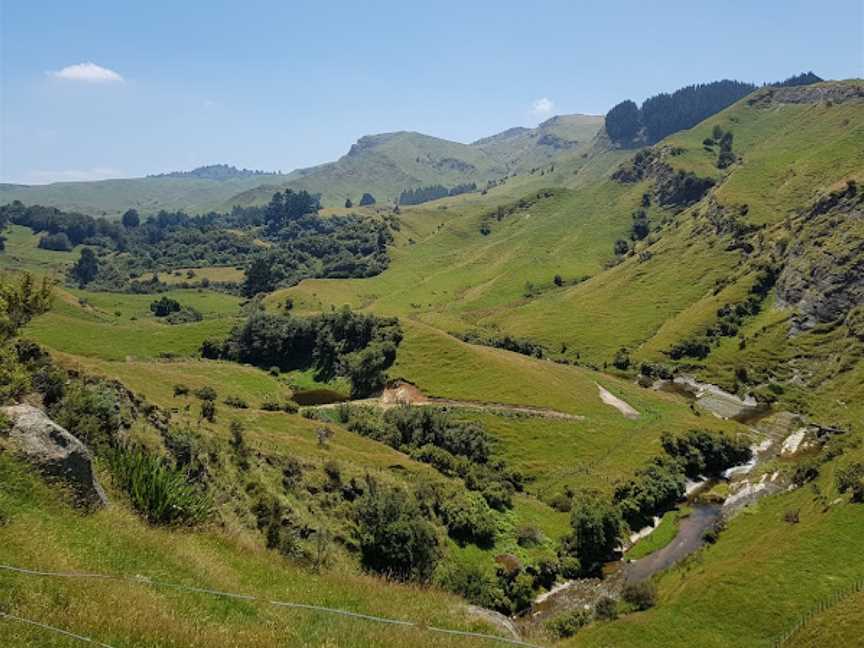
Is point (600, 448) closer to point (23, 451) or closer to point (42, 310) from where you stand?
point (42, 310)

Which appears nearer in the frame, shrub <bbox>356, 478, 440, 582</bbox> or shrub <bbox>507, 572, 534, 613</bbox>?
shrub <bbox>356, 478, 440, 582</bbox>

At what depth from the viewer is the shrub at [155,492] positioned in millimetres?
23453

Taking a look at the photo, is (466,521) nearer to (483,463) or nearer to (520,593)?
(520,593)

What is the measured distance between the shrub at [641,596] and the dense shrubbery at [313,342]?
260 ft

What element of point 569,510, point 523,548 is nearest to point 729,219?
point 569,510

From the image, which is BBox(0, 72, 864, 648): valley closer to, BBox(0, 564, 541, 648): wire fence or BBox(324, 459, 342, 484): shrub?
BBox(0, 564, 541, 648): wire fence

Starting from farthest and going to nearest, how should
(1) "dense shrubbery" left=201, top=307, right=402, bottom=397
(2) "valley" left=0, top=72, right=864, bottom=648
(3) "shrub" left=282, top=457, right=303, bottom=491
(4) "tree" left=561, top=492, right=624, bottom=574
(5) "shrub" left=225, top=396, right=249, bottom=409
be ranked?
(1) "dense shrubbery" left=201, top=307, right=402, bottom=397, (5) "shrub" left=225, top=396, right=249, bottom=409, (4) "tree" left=561, top=492, right=624, bottom=574, (3) "shrub" left=282, top=457, right=303, bottom=491, (2) "valley" left=0, top=72, right=864, bottom=648

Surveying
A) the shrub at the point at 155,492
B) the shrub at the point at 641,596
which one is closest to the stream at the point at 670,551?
the shrub at the point at 641,596

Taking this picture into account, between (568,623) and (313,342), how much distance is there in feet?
338

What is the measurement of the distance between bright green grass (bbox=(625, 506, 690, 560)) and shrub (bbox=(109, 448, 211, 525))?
54.0 meters

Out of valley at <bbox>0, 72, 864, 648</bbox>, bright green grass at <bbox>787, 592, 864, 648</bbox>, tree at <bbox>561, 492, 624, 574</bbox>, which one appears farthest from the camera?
tree at <bbox>561, 492, 624, 574</bbox>

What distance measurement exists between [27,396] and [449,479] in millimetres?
49184

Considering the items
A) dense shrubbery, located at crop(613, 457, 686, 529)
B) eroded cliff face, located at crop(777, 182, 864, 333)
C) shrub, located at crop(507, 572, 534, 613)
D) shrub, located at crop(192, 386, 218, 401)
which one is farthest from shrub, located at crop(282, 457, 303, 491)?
eroded cliff face, located at crop(777, 182, 864, 333)

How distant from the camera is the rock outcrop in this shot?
20.5 metres
